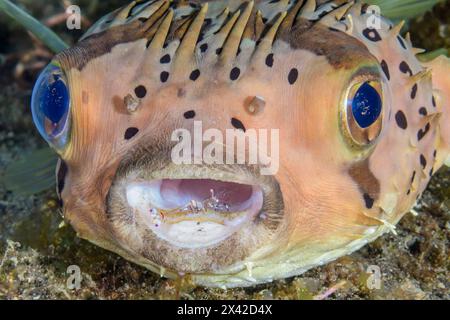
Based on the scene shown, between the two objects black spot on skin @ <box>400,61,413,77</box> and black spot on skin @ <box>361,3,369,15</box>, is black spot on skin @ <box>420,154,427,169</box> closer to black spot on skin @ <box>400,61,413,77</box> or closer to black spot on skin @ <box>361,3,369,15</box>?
black spot on skin @ <box>400,61,413,77</box>

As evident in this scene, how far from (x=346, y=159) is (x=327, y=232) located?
26 cm

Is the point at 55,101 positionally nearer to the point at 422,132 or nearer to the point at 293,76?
the point at 293,76

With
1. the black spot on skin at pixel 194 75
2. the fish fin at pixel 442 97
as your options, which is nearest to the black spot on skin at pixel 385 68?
the fish fin at pixel 442 97

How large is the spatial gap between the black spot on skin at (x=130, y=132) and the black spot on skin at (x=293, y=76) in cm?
54

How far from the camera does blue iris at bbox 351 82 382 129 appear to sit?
5.91ft

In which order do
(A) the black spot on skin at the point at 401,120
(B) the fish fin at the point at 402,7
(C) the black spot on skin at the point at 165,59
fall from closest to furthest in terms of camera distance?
(C) the black spot on skin at the point at 165,59 → (A) the black spot on skin at the point at 401,120 → (B) the fish fin at the point at 402,7

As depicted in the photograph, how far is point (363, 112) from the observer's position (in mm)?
1812

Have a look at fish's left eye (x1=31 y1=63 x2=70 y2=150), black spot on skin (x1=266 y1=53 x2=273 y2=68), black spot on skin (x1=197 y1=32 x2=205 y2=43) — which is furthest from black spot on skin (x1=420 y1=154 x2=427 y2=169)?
fish's left eye (x1=31 y1=63 x2=70 y2=150)

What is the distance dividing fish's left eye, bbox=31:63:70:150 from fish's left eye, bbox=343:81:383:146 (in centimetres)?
A: 100

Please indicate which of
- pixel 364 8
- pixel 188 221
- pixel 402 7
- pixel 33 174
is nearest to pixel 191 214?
pixel 188 221

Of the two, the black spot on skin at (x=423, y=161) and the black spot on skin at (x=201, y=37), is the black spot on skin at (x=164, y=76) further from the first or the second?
the black spot on skin at (x=423, y=161)

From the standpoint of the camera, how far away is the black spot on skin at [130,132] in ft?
5.89

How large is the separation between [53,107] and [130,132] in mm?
399

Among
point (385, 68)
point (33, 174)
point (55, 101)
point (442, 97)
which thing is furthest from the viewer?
point (33, 174)
